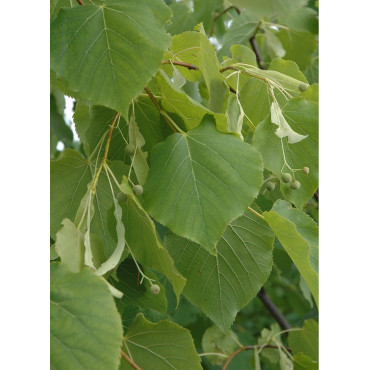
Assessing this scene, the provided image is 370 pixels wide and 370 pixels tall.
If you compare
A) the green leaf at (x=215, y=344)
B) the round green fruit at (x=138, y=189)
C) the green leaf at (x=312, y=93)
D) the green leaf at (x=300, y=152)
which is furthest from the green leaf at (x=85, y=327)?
the green leaf at (x=215, y=344)

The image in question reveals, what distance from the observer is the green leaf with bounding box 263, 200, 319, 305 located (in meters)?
0.76

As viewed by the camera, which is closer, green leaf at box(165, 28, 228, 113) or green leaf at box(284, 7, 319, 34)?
green leaf at box(165, 28, 228, 113)

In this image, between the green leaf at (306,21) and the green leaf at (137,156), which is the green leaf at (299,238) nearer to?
the green leaf at (137,156)

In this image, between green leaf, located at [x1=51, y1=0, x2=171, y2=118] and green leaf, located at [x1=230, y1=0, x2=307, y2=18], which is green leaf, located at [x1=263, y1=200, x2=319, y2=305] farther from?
green leaf, located at [x1=230, y1=0, x2=307, y2=18]

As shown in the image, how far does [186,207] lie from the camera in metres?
0.73

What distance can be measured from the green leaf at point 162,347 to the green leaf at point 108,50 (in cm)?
34

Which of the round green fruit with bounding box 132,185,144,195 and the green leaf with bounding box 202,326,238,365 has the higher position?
the round green fruit with bounding box 132,185,144,195

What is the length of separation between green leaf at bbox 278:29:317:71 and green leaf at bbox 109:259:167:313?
1.10m

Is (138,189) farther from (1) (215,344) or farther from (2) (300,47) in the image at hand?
(2) (300,47)

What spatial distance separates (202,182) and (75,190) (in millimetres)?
262

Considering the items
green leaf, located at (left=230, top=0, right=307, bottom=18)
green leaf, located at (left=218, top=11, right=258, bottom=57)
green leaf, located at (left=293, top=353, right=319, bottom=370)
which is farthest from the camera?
green leaf, located at (left=218, top=11, right=258, bottom=57)

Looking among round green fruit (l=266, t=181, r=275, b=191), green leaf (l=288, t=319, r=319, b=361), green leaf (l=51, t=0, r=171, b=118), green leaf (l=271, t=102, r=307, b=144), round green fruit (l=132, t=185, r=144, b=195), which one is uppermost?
green leaf (l=51, t=0, r=171, b=118)

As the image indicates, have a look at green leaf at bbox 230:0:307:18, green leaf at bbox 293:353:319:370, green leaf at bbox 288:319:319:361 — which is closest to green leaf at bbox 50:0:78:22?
green leaf at bbox 230:0:307:18

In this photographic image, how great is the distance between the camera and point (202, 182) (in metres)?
0.75
